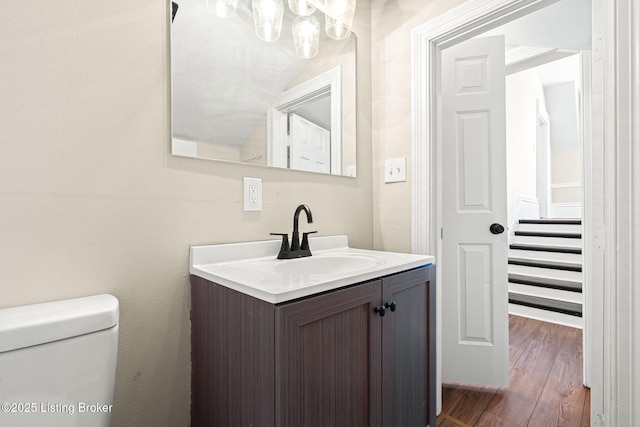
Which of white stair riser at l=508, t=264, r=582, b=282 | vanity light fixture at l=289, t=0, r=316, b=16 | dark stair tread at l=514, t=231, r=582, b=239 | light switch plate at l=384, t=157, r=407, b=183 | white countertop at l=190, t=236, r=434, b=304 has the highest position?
vanity light fixture at l=289, t=0, r=316, b=16

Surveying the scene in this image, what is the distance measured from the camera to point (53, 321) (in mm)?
666

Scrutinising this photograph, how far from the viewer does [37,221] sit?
0.79 metres

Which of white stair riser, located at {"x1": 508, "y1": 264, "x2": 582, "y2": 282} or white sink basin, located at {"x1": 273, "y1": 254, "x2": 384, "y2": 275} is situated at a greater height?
white sink basin, located at {"x1": 273, "y1": 254, "x2": 384, "y2": 275}

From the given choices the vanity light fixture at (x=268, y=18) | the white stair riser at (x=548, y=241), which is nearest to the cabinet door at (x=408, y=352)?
the vanity light fixture at (x=268, y=18)

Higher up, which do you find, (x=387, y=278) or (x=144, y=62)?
(x=144, y=62)

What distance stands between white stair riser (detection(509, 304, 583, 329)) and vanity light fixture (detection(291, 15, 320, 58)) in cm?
301

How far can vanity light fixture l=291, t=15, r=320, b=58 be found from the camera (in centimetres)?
139

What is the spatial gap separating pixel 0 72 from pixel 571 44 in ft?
8.81

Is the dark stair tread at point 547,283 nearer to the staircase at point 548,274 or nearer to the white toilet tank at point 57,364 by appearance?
the staircase at point 548,274

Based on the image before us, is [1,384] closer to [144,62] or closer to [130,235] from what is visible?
[130,235]

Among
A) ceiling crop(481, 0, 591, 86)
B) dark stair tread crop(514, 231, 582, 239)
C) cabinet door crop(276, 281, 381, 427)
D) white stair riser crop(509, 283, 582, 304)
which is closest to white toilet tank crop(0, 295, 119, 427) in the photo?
cabinet door crop(276, 281, 381, 427)

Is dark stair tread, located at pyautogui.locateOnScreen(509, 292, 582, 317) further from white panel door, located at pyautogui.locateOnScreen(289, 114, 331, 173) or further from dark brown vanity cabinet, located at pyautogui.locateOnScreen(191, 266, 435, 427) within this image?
white panel door, located at pyautogui.locateOnScreen(289, 114, 331, 173)

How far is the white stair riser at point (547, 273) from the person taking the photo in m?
3.01

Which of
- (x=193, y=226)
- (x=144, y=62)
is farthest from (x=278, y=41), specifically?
(x=193, y=226)
